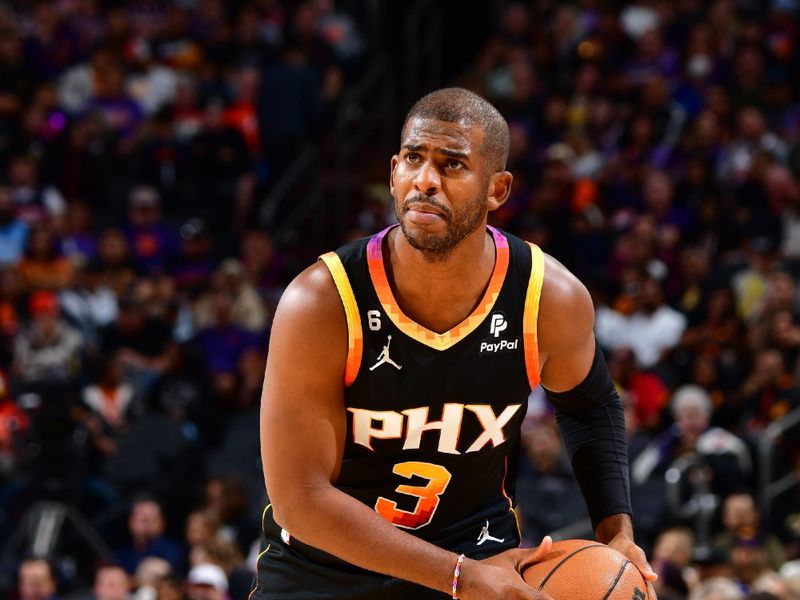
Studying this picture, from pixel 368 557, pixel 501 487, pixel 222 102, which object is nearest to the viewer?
pixel 368 557

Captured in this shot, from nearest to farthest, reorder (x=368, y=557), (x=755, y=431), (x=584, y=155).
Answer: (x=368, y=557) → (x=755, y=431) → (x=584, y=155)

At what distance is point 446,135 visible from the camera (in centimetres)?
358

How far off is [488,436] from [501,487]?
313mm

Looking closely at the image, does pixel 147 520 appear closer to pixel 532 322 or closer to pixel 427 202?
pixel 532 322

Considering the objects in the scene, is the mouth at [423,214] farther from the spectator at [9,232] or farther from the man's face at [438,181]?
the spectator at [9,232]

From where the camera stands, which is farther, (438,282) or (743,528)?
(743,528)

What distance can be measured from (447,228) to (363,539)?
0.84 meters

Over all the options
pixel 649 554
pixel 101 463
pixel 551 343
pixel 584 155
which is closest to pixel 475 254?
pixel 551 343

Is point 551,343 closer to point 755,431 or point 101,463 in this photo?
point 755,431

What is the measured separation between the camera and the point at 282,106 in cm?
1330

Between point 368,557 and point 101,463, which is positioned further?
point 101,463

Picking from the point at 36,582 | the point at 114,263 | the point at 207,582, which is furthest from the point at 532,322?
the point at 114,263

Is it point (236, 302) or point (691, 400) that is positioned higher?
point (691, 400)

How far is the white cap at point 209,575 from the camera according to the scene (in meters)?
8.43
